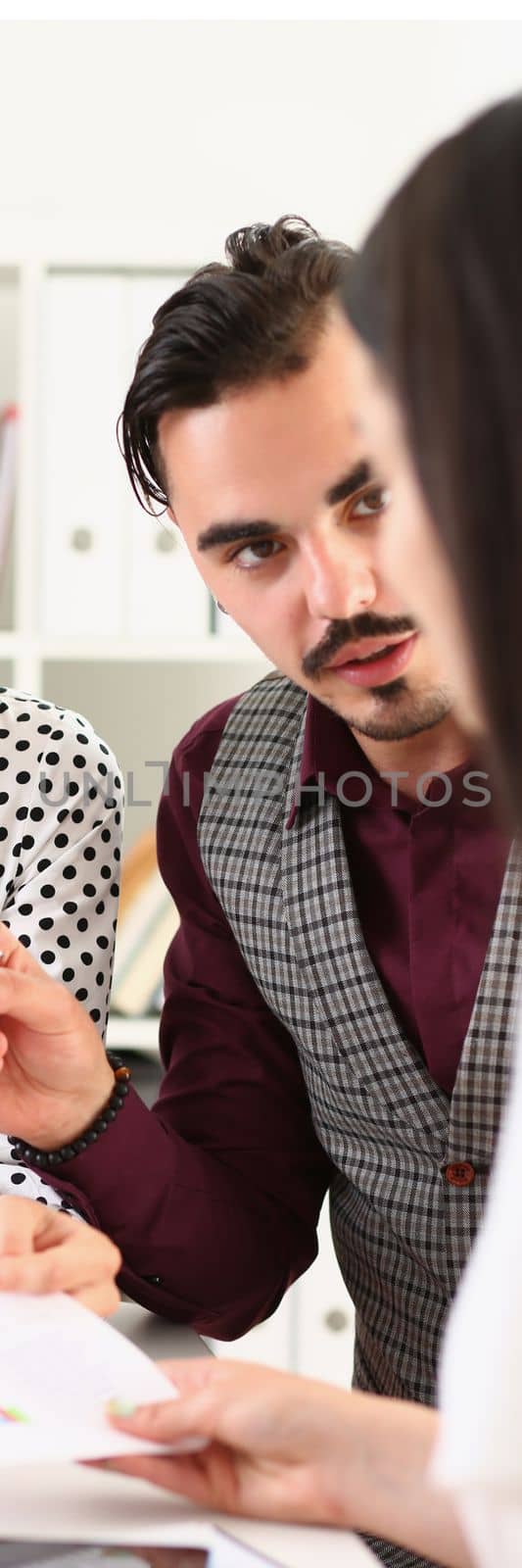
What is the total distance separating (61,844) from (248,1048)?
20cm

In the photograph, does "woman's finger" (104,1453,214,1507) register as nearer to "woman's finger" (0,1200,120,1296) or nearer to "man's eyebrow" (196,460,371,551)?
"woman's finger" (0,1200,120,1296)

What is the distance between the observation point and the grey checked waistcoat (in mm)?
960

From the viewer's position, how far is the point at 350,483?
3.18 ft

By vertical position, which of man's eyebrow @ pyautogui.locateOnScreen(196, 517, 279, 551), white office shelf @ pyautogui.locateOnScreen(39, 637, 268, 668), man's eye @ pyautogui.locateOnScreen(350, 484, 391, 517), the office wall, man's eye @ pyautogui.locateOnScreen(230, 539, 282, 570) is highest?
the office wall

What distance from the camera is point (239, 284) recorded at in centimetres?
106

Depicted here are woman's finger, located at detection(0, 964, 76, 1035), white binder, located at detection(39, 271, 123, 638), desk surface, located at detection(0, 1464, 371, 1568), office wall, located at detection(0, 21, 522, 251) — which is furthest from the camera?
office wall, located at detection(0, 21, 522, 251)

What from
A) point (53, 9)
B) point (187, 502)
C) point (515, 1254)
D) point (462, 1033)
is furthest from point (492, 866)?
point (53, 9)

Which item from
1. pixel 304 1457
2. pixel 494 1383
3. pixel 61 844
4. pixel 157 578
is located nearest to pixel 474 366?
pixel 494 1383

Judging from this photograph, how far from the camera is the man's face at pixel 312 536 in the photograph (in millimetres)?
970

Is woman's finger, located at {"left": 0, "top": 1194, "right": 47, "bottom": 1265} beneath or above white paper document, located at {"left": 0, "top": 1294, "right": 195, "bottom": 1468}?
above

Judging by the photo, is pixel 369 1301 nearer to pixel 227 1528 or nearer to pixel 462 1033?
pixel 462 1033

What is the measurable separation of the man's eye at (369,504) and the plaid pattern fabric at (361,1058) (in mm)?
207

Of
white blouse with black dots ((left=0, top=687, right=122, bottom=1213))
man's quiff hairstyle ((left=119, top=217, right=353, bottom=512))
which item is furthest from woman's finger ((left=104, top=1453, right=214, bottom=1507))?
man's quiff hairstyle ((left=119, top=217, right=353, bottom=512))

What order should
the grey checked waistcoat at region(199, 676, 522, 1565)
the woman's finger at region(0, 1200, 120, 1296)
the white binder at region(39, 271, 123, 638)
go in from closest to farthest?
the woman's finger at region(0, 1200, 120, 1296) < the grey checked waistcoat at region(199, 676, 522, 1565) < the white binder at region(39, 271, 123, 638)
